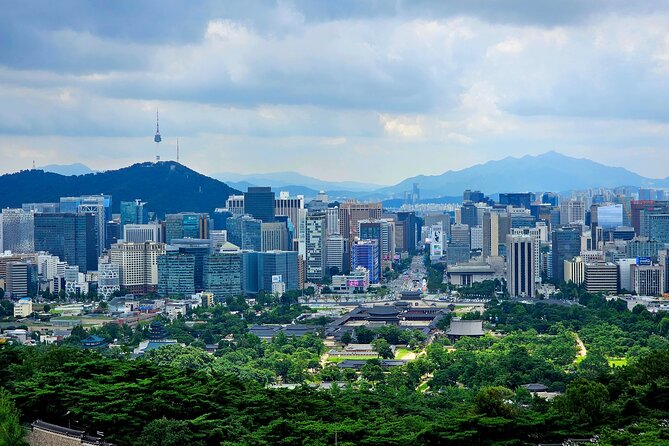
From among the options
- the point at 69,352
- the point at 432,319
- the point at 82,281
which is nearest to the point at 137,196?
the point at 82,281

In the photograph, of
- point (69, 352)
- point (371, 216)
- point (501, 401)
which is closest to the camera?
point (501, 401)

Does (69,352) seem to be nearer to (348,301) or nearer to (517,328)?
(517,328)

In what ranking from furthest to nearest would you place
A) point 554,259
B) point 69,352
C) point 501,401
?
point 554,259 → point 69,352 → point 501,401

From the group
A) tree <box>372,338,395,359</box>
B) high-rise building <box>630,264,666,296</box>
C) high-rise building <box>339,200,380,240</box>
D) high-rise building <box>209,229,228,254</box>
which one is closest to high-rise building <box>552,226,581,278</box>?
high-rise building <box>630,264,666,296</box>

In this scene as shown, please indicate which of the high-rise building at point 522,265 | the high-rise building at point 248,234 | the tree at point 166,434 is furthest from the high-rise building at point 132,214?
the tree at point 166,434

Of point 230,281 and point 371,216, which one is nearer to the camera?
point 230,281

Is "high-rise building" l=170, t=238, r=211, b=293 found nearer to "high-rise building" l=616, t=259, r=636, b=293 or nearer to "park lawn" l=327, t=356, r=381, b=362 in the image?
"high-rise building" l=616, t=259, r=636, b=293

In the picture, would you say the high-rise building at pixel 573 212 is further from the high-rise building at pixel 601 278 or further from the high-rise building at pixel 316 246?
the high-rise building at pixel 601 278

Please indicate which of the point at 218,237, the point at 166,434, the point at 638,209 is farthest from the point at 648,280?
the point at 166,434
